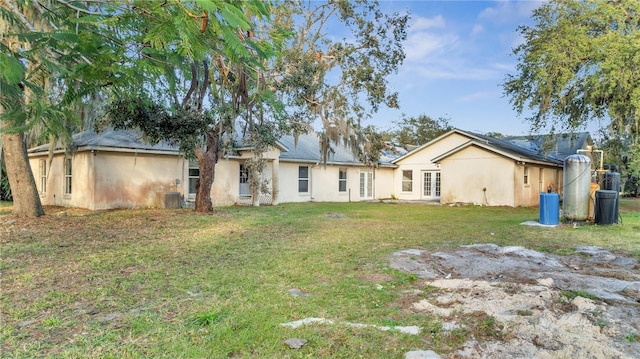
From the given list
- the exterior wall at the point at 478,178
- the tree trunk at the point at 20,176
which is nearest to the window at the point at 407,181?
the exterior wall at the point at 478,178

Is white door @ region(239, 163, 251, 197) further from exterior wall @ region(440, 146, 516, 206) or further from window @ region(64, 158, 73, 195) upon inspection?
exterior wall @ region(440, 146, 516, 206)

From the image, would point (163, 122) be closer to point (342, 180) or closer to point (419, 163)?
point (342, 180)

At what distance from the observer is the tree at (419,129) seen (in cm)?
4241

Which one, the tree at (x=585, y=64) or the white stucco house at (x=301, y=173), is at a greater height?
the tree at (x=585, y=64)

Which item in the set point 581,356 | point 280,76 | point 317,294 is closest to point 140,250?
point 317,294

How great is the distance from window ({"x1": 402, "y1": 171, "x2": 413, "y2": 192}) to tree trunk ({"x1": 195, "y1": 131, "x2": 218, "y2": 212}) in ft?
52.0

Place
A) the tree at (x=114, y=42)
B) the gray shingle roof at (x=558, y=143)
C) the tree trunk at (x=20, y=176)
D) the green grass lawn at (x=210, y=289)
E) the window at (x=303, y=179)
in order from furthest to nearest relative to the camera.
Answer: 1. the gray shingle roof at (x=558, y=143)
2. the window at (x=303, y=179)
3. the tree trunk at (x=20, y=176)
4. the tree at (x=114, y=42)
5. the green grass lawn at (x=210, y=289)

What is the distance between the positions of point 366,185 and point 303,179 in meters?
5.23

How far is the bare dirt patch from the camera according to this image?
3.11 metres

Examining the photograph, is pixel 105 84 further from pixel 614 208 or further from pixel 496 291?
pixel 614 208

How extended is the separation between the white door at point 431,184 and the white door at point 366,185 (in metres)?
3.42

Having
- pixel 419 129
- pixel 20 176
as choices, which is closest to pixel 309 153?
pixel 20 176

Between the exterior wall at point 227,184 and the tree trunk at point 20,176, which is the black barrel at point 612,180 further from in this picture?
the tree trunk at point 20,176

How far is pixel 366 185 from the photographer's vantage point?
24.9 metres
